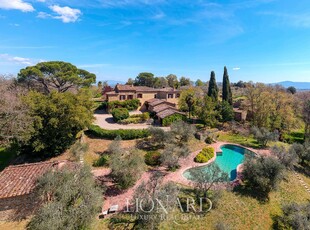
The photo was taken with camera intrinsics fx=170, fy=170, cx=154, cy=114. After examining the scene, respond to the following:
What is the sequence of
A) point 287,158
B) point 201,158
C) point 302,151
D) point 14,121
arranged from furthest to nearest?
point 302,151 < point 201,158 < point 287,158 < point 14,121

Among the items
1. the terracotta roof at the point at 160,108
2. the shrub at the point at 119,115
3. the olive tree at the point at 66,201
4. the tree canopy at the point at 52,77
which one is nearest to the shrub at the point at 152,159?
the olive tree at the point at 66,201

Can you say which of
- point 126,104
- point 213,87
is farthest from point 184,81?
point 126,104

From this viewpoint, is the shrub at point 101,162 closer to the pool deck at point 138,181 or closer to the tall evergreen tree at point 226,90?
the pool deck at point 138,181

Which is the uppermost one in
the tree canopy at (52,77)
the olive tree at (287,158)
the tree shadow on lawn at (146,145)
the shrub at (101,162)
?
the tree canopy at (52,77)

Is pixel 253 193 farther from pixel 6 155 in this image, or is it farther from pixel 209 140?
pixel 6 155

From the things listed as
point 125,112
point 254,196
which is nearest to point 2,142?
point 125,112
